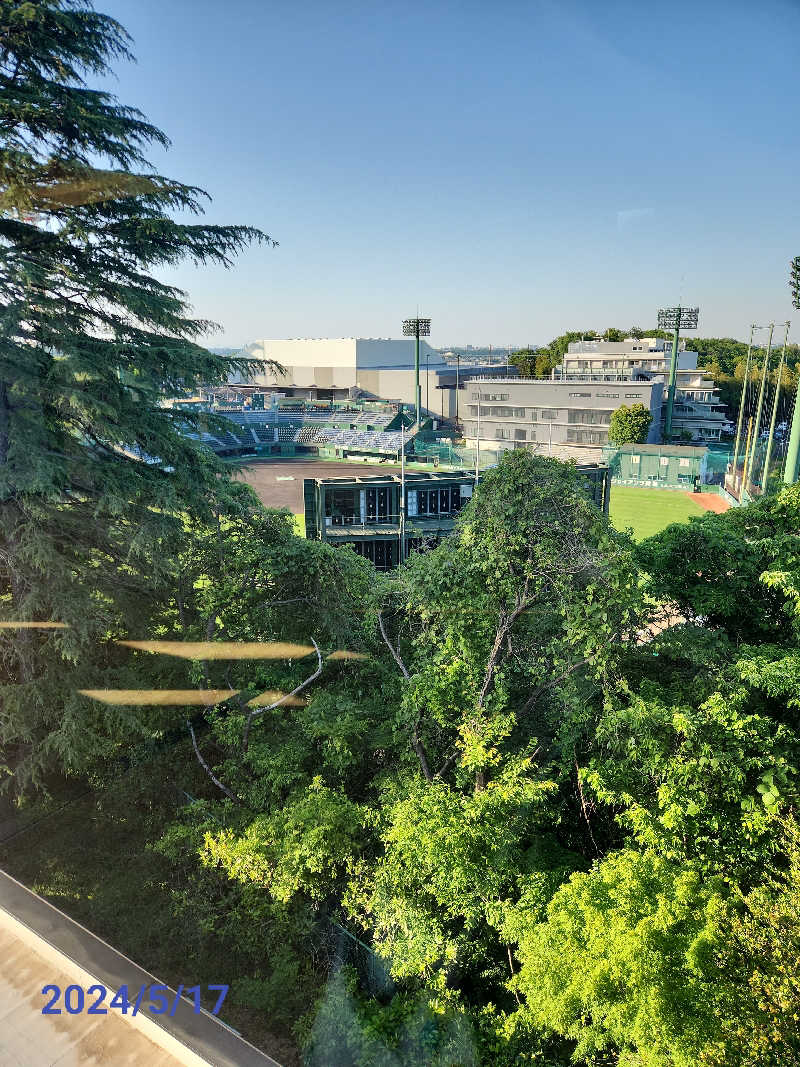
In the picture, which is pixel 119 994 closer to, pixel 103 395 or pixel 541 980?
pixel 541 980

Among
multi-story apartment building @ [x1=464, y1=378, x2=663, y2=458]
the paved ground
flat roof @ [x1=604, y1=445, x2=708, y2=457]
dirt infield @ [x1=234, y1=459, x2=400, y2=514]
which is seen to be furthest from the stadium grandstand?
the paved ground

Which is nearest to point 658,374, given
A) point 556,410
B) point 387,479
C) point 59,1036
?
point 556,410

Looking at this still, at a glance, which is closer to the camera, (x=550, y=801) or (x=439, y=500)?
(x=550, y=801)

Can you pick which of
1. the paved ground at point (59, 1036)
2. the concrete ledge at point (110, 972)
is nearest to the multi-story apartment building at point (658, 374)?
the concrete ledge at point (110, 972)

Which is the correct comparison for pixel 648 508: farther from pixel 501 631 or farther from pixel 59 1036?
pixel 59 1036

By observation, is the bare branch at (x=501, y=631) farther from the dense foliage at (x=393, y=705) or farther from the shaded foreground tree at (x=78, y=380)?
the shaded foreground tree at (x=78, y=380)

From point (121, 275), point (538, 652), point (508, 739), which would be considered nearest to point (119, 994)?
point (508, 739)
